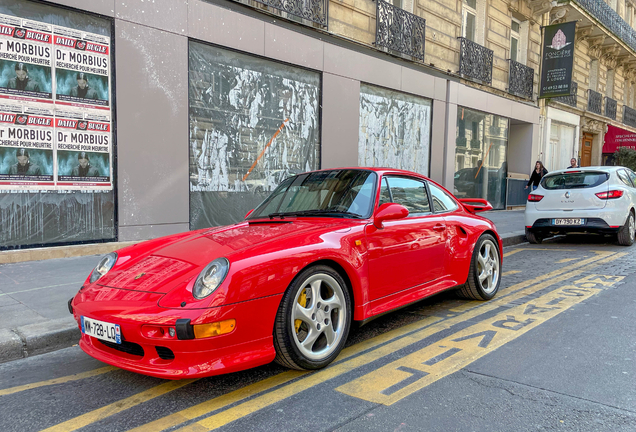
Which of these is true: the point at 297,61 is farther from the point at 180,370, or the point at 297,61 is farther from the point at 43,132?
the point at 180,370

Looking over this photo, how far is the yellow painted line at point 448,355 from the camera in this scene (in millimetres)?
2816

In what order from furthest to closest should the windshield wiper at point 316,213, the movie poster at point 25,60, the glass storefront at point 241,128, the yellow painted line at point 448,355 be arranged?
the glass storefront at point 241,128 < the movie poster at point 25,60 < the windshield wiper at point 316,213 < the yellow painted line at point 448,355

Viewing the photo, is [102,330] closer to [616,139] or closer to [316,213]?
[316,213]

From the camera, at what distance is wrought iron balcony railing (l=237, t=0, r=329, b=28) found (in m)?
9.07

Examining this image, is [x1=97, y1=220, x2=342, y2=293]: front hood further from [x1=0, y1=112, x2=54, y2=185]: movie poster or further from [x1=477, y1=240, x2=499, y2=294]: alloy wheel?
[x1=0, y1=112, x2=54, y2=185]: movie poster

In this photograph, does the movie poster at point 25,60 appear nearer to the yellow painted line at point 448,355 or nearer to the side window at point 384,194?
the side window at point 384,194

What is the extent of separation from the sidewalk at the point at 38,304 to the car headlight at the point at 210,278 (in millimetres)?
1749

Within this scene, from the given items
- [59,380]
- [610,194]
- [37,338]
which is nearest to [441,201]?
[59,380]

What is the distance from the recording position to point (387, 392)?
2.77m

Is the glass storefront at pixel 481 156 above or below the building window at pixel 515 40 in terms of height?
below

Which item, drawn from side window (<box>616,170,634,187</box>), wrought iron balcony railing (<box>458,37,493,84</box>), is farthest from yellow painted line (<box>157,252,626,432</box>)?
wrought iron balcony railing (<box>458,37,493,84</box>)

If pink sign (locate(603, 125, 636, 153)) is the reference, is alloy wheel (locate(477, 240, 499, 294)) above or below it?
below

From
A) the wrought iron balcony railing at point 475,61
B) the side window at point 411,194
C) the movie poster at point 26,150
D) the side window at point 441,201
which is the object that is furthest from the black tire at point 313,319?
the wrought iron balcony railing at point 475,61

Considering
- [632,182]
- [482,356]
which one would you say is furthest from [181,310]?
[632,182]
